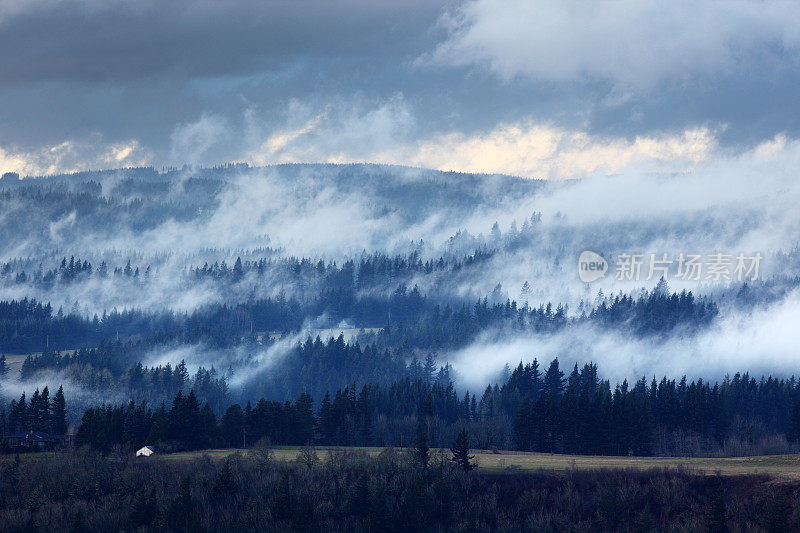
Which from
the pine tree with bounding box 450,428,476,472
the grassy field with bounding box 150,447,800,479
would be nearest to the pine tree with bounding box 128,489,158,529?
the grassy field with bounding box 150,447,800,479

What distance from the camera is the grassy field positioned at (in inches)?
5300

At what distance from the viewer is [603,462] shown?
511 ft

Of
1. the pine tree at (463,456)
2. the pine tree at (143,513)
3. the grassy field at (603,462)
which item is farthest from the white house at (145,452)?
the pine tree at (463,456)

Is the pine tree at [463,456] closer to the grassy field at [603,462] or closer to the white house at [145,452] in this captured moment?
the grassy field at [603,462]

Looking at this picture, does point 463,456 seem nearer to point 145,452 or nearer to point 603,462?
point 603,462

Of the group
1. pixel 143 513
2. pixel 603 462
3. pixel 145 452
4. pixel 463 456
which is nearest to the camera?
pixel 143 513

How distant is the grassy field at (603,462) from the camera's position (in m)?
135

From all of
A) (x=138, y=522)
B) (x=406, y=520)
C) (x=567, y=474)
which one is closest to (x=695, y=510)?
(x=567, y=474)

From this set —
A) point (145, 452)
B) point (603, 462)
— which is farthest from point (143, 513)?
point (603, 462)

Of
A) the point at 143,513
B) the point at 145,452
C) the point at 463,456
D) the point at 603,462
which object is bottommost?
the point at 143,513

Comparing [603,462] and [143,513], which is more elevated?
[603,462]

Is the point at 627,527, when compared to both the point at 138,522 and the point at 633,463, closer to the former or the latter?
the point at 633,463

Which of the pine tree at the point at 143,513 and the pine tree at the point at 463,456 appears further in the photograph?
the pine tree at the point at 463,456

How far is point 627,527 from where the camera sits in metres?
129
